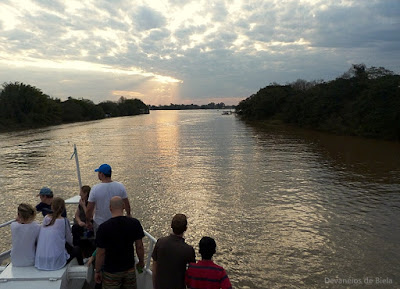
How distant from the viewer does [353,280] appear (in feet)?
21.7

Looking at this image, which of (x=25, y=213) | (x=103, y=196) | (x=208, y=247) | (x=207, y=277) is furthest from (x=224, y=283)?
(x=25, y=213)

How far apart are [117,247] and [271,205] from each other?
336 inches

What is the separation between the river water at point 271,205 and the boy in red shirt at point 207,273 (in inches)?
132

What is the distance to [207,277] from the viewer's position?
3.42 metres

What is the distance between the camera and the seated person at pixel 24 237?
4.47m

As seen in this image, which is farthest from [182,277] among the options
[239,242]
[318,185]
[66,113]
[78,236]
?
[66,113]

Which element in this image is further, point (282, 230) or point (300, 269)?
point (282, 230)

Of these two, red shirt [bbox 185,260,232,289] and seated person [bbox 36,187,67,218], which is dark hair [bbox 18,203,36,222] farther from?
red shirt [bbox 185,260,232,289]

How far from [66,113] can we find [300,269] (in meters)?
102

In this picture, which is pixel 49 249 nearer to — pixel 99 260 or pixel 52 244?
pixel 52 244

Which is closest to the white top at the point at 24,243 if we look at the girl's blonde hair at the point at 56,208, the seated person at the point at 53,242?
the seated person at the point at 53,242

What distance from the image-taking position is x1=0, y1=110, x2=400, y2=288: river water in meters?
7.18

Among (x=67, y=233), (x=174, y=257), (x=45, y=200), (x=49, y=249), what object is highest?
(x=45, y=200)

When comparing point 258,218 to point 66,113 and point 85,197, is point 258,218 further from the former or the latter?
point 66,113
